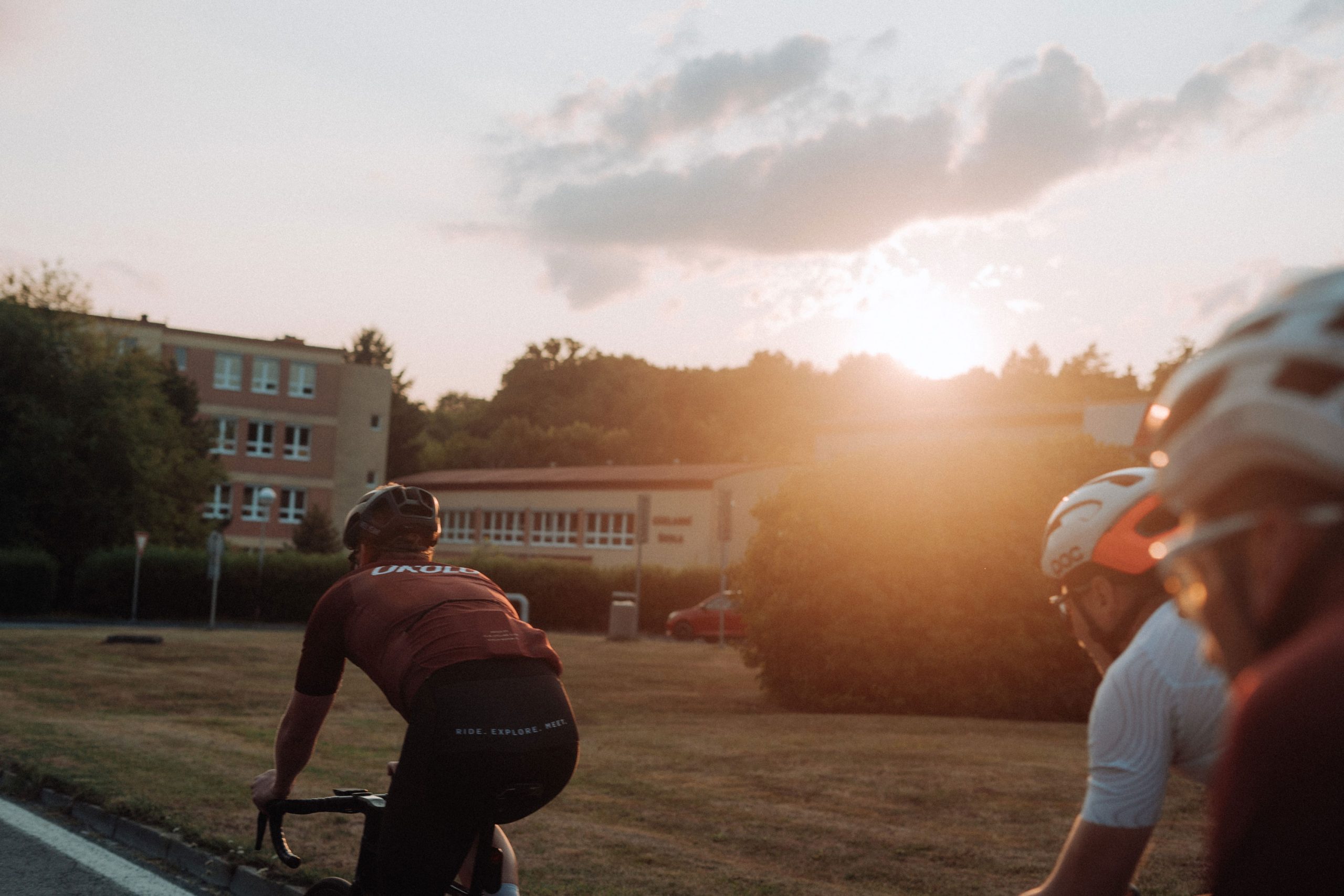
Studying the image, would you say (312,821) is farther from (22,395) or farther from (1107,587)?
(22,395)

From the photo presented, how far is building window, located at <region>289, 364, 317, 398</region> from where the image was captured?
77688mm

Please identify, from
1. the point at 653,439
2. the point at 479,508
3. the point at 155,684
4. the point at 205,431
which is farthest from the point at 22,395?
the point at 653,439

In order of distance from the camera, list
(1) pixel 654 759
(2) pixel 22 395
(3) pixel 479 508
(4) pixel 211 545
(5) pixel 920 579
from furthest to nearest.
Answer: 1. (3) pixel 479 508
2. (2) pixel 22 395
3. (4) pixel 211 545
4. (5) pixel 920 579
5. (1) pixel 654 759

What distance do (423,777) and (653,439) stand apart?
96541 millimetres

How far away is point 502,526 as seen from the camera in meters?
75.9

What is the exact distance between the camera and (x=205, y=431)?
64625 mm

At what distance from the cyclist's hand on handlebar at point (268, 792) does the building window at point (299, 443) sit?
251 ft

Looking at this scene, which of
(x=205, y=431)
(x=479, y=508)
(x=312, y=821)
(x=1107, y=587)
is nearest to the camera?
(x=1107, y=587)

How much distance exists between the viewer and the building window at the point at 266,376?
76.6 metres

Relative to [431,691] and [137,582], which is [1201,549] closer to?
[431,691]

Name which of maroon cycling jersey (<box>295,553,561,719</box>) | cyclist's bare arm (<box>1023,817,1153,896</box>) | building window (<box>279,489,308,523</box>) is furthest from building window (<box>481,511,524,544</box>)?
cyclist's bare arm (<box>1023,817,1153,896</box>)

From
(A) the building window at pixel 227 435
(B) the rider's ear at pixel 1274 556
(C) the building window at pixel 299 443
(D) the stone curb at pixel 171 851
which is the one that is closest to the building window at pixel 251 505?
(A) the building window at pixel 227 435

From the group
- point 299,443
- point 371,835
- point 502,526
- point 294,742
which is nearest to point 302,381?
point 299,443

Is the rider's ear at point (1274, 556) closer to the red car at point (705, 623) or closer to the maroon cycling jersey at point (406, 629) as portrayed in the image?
the maroon cycling jersey at point (406, 629)
